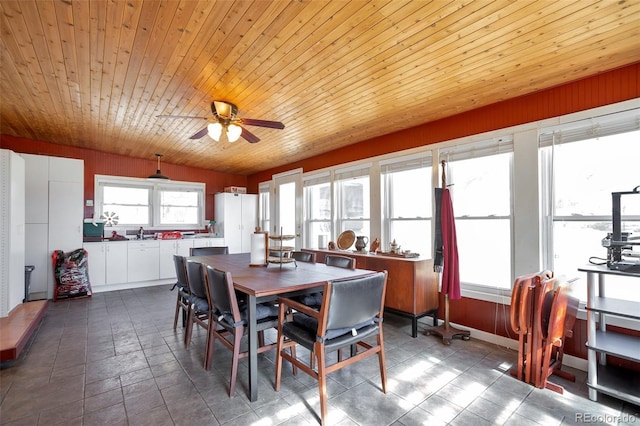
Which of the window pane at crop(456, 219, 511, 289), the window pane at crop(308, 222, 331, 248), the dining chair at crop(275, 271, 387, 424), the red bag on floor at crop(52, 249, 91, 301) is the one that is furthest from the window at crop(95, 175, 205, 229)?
the window pane at crop(456, 219, 511, 289)

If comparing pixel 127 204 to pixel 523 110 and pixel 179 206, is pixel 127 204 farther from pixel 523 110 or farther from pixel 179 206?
pixel 523 110

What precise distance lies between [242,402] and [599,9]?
3.44 meters

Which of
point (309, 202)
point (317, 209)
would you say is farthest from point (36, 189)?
point (317, 209)

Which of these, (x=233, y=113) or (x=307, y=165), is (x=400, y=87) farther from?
(x=307, y=165)

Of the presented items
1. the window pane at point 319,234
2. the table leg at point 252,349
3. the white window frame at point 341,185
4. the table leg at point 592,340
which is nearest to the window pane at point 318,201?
the window pane at point 319,234

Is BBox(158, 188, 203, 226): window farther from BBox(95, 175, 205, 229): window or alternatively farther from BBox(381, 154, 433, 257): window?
BBox(381, 154, 433, 257): window

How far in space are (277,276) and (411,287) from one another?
5.59 feet

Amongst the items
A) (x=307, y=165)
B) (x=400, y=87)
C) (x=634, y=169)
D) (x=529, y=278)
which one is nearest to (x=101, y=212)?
(x=307, y=165)

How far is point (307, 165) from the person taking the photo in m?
5.84

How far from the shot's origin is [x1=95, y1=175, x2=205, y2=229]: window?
6020mm

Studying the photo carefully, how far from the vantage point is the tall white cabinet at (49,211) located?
4715mm

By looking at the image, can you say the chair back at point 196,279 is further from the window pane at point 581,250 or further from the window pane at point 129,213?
the window pane at point 129,213

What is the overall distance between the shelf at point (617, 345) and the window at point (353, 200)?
280cm

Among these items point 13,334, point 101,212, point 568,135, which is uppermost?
point 568,135
